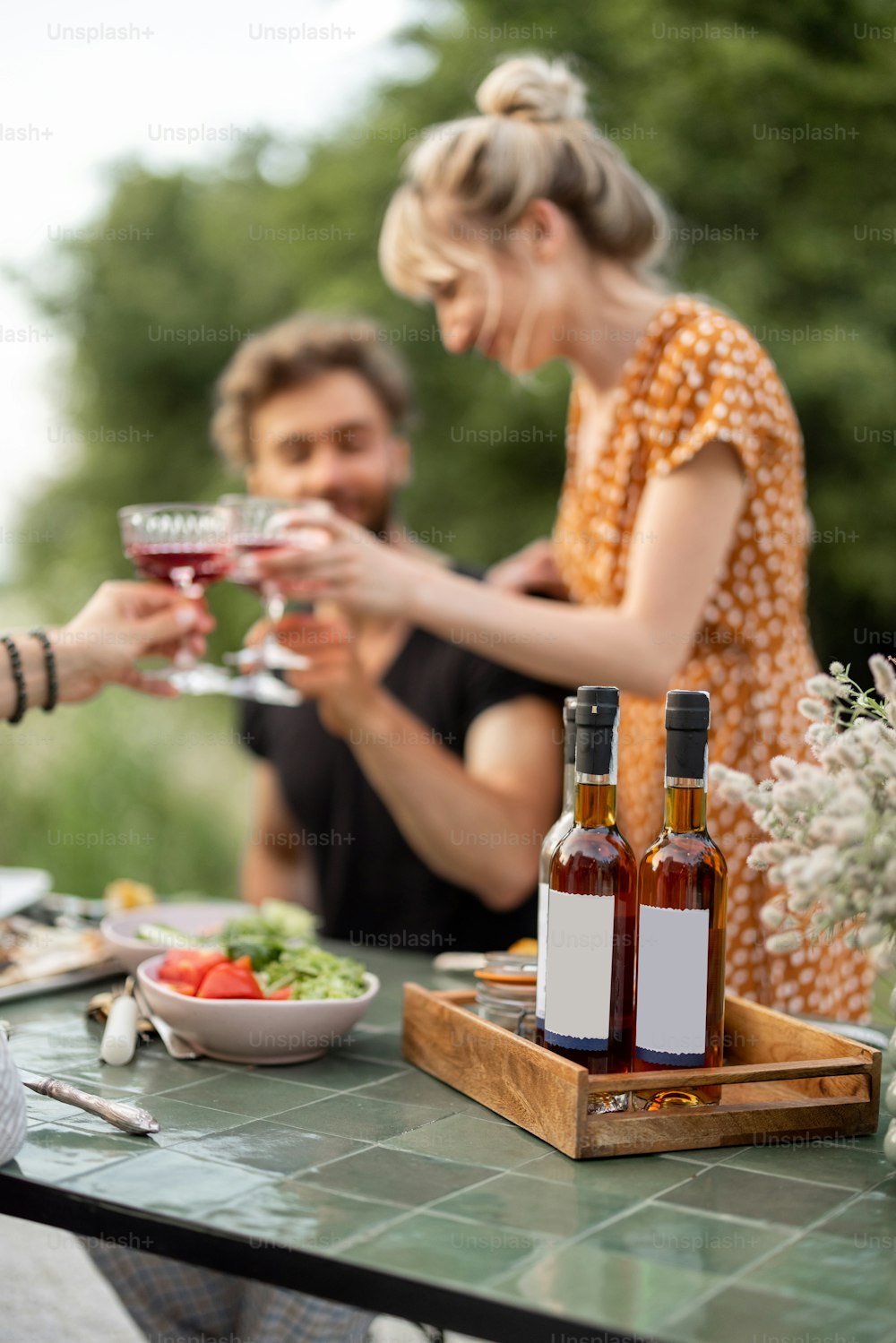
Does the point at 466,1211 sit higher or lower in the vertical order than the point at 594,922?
lower

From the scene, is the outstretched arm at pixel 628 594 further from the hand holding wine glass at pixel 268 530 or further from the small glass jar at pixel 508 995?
the small glass jar at pixel 508 995

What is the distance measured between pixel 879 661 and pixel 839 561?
5.26 meters

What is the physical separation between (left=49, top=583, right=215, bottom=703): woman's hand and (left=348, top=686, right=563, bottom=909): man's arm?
0.49 metres

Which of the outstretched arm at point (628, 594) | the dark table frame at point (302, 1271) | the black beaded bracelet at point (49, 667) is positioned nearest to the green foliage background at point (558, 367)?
the outstretched arm at point (628, 594)

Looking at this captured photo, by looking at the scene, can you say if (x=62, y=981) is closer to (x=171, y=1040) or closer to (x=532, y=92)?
(x=171, y=1040)

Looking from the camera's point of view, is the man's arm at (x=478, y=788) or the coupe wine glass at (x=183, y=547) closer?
the coupe wine glass at (x=183, y=547)

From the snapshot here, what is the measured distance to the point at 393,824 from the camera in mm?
2789

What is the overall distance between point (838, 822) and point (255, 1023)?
0.71 meters

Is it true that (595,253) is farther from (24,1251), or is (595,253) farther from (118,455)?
(118,455)

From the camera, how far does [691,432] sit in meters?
2.00

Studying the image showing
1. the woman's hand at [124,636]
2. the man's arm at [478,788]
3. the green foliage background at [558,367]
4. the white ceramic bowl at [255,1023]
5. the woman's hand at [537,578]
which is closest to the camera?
the white ceramic bowl at [255,1023]

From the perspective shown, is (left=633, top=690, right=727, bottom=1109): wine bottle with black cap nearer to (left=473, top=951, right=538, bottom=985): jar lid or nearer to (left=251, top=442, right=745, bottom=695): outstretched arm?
(left=473, top=951, right=538, bottom=985): jar lid

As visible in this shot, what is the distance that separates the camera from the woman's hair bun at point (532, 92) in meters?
2.20

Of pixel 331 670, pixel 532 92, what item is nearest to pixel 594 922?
pixel 331 670
